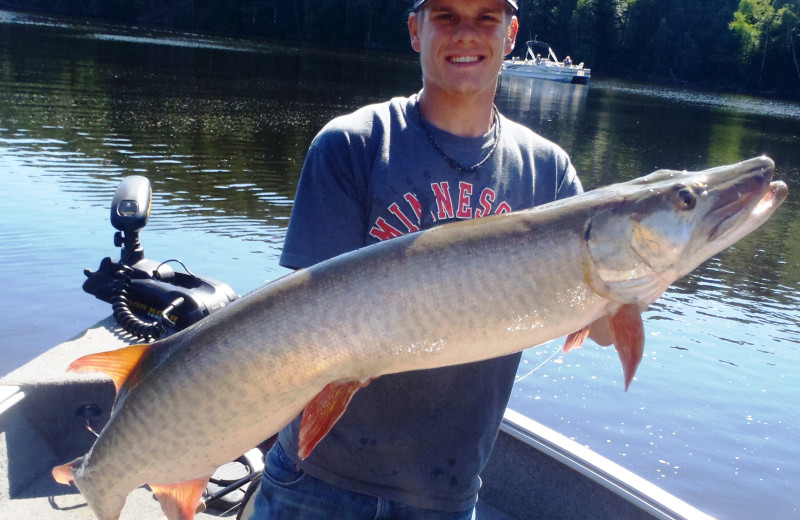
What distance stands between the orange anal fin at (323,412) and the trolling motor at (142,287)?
8.96 ft

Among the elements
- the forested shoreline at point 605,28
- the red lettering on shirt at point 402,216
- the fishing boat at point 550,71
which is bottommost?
the red lettering on shirt at point 402,216

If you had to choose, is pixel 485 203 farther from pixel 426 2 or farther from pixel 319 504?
pixel 319 504

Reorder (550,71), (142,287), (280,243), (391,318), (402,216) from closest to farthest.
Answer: (391,318) → (402,216) → (142,287) → (280,243) → (550,71)

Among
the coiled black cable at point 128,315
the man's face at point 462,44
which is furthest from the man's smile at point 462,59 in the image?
the coiled black cable at point 128,315

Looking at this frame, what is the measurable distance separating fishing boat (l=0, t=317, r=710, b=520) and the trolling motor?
0.55 meters

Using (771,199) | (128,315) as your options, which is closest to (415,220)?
(771,199)

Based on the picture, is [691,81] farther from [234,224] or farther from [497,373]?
[497,373]

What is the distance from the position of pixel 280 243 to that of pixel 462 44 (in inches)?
363

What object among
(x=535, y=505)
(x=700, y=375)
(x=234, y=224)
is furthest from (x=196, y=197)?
(x=535, y=505)

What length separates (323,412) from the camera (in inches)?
87.7

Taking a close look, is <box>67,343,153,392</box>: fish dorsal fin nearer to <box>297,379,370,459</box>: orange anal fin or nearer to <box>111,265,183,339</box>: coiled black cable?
<box>297,379,370,459</box>: orange anal fin

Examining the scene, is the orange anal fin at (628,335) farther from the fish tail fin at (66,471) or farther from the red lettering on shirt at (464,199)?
the fish tail fin at (66,471)

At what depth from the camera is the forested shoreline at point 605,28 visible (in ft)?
228

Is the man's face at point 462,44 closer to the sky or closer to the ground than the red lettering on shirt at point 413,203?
closer to the sky
